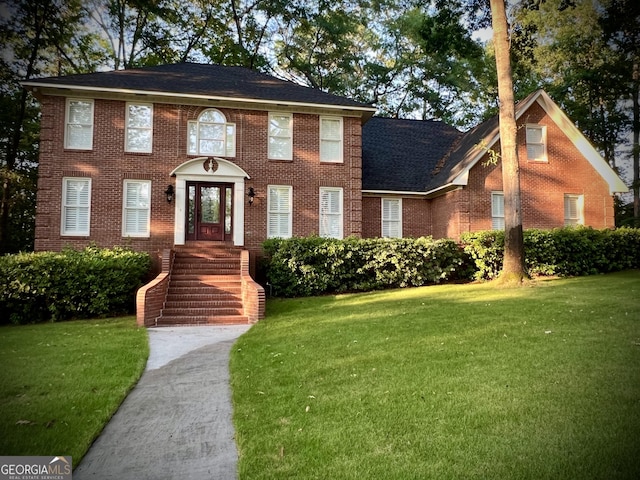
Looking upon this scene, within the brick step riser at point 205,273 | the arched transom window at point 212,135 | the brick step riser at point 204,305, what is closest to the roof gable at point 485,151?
the arched transom window at point 212,135

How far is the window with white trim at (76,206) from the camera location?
13.3 metres

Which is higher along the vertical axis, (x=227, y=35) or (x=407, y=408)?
(x=227, y=35)

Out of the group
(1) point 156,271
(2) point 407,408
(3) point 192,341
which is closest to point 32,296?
(1) point 156,271

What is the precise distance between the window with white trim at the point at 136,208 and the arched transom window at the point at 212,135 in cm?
213

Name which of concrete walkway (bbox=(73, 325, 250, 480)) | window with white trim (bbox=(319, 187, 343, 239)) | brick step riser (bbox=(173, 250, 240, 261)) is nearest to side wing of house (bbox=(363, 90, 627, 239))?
window with white trim (bbox=(319, 187, 343, 239))

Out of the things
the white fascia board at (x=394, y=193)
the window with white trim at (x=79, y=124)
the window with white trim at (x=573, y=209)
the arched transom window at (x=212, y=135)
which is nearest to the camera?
the window with white trim at (x=79, y=124)

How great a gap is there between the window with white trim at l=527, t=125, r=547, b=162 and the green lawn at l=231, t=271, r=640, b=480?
10.4 metres

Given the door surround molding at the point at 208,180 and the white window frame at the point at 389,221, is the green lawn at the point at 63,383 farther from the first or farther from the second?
the white window frame at the point at 389,221

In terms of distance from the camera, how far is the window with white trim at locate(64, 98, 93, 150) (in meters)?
13.5

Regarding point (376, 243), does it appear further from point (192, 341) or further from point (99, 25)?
point (99, 25)

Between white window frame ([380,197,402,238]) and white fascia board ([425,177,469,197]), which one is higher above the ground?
white fascia board ([425,177,469,197])

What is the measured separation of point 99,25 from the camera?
1.75 m

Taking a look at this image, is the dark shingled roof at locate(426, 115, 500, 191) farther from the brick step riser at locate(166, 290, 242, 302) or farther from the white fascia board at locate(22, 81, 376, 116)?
the brick step riser at locate(166, 290, 242, 302)

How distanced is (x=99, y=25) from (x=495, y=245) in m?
13.4
